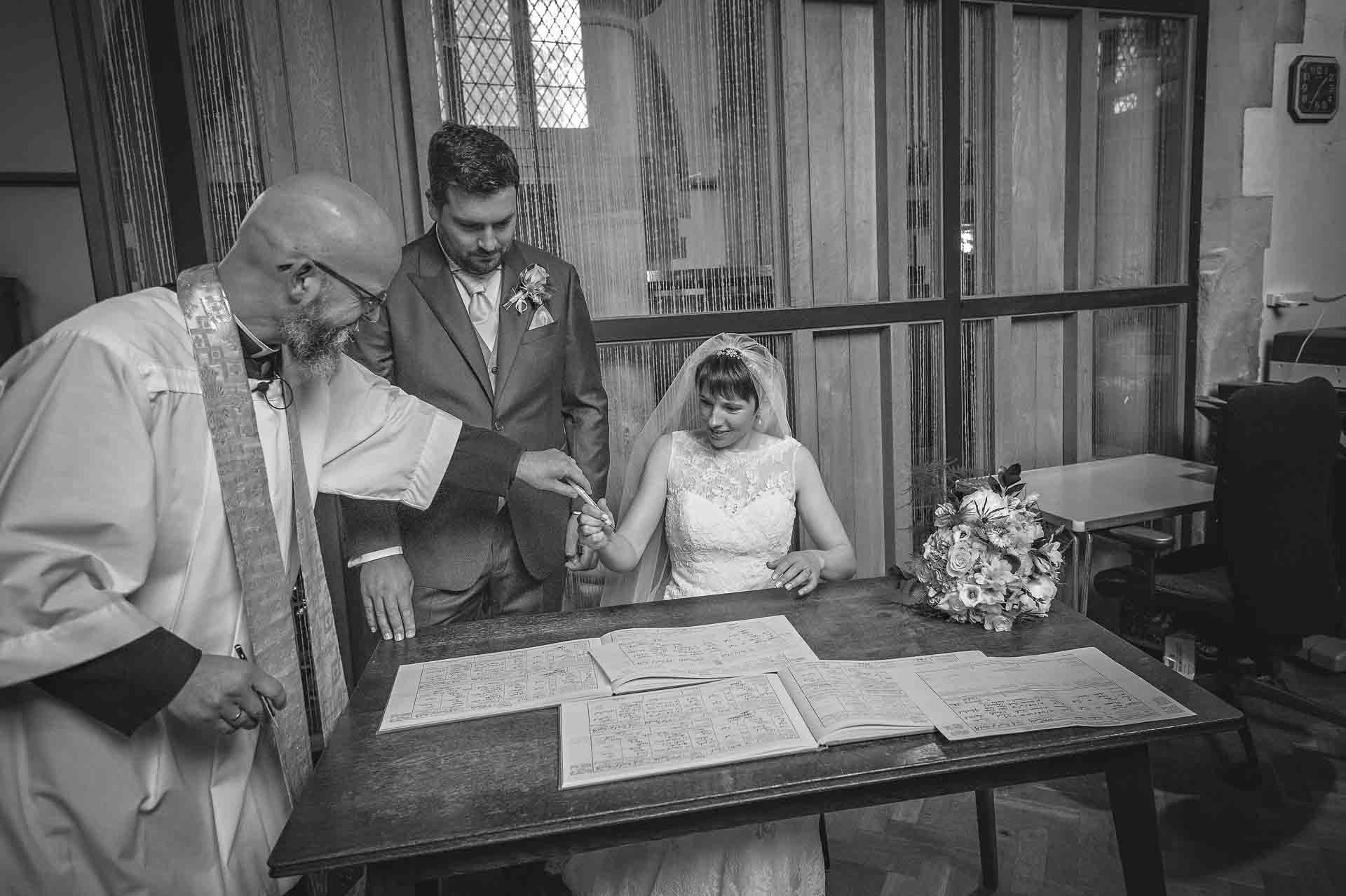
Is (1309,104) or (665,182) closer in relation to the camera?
(665,182)

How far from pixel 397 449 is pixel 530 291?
30.2 inches

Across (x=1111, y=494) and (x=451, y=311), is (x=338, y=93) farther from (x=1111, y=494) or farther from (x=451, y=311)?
(x=1111, y=494)

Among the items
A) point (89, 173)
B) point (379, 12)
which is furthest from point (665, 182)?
point (89, 173)

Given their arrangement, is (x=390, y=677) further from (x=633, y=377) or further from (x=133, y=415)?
(x=633, y=377)

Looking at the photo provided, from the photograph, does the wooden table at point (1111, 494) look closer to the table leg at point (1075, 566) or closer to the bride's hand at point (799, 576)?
the table leg at point (1075, 566)

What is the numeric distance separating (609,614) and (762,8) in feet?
8.50

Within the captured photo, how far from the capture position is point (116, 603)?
1264 mm

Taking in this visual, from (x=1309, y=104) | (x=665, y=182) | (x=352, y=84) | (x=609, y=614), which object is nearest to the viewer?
(x=609, y=614)

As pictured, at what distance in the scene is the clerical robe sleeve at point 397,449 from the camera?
6.51 feet

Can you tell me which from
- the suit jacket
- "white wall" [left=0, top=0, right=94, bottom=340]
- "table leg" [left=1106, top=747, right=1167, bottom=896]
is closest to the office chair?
"table leg" [left=1106, top=747, right=1167, bottom=896]

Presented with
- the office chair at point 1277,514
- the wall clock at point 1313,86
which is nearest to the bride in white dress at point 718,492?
the office chair at point 1277,514

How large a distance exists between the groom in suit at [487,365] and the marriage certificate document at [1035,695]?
3.54 feet

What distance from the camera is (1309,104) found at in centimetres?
441

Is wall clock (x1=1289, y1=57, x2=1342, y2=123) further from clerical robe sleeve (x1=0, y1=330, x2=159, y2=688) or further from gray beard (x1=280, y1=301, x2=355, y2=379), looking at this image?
clerical robe sleeve (x1=0, y1=330, x2=159, y2=688)
